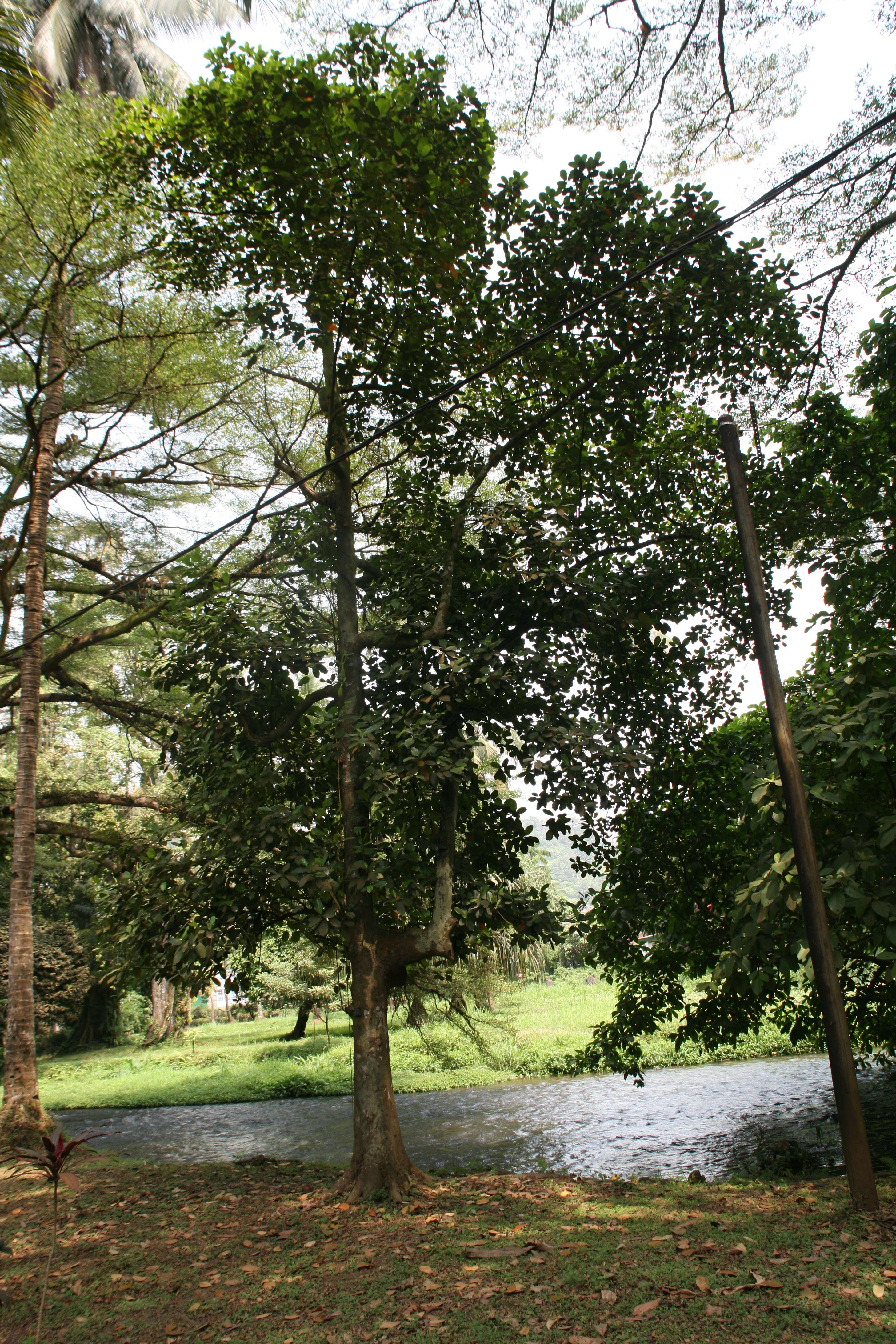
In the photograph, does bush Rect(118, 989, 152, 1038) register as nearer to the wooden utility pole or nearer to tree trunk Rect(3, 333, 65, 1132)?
tree trunk Rect(3, 333, 65, 1132)

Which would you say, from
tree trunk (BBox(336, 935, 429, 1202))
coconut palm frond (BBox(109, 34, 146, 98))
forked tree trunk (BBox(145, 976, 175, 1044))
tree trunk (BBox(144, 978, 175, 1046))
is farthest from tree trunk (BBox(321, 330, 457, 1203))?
tree trunk (BBox(144, 978, 175, 1046))

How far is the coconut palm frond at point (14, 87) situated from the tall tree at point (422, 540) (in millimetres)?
1018

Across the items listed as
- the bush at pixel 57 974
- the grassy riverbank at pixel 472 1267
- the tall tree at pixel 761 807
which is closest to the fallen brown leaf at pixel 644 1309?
the grassy riverbank at pixel 472 1267

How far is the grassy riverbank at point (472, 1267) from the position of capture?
13.1 feet

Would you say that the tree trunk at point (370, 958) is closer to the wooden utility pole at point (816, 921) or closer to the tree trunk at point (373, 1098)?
the tree trunk at point (373, 1098)

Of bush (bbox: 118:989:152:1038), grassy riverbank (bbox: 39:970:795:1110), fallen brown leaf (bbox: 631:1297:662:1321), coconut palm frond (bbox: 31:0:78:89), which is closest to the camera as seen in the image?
fallen brown leaf (bbox: 631:1297:662:1321)

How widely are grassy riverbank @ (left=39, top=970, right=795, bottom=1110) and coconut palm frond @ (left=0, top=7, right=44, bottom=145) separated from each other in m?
13.3

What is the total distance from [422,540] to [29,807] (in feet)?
21.5

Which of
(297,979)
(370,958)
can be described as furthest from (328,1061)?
(370,958)

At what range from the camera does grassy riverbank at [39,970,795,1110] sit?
17.0 metres

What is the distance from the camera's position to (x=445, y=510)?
915cm

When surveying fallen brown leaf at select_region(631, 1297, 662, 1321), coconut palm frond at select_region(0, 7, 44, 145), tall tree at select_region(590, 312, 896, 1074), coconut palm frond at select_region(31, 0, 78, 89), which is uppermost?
coconut palm frond at select_region(31, 0, 78, 89)

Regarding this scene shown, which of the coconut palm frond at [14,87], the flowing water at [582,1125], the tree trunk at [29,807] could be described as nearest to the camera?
the coconut palm frond at [14,87]

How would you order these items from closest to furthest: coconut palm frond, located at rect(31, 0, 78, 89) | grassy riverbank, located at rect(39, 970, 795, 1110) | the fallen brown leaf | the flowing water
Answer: the fallen brown leaf
the flowing water
coconut palm frond, located at rect(31, 0, 78, 89)
grassy riverbank, located at rect(39, 970, 795, 1110)
